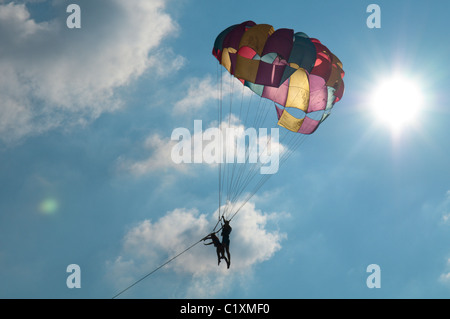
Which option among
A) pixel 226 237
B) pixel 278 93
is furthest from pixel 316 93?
pixel 226 237

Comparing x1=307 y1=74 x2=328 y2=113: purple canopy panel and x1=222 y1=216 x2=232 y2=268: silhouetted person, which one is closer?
x1=222 y1=216 x2=232 y2=268: silhouetted person

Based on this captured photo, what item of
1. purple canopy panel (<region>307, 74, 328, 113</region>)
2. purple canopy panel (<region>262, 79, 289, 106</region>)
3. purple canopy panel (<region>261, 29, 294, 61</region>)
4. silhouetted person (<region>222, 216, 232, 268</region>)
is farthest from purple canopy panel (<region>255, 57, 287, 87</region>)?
silhouetted person (<region>222, 216, 232, 268</region>)

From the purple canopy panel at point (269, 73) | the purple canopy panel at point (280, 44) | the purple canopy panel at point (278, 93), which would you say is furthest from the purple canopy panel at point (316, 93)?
the purple canopy panel at point (280, 44)

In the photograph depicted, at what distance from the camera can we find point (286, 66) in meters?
20.4

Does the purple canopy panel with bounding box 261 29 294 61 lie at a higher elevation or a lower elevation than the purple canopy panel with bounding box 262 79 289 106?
higher

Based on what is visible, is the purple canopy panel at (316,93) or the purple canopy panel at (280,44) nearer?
the purple canopy panel at (280,44)

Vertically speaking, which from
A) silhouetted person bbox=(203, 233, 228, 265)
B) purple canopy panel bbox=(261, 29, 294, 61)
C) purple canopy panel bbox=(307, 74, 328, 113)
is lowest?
silhouetted person bbox=(203, 233, 228, 265)

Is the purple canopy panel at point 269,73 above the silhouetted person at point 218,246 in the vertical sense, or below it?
above

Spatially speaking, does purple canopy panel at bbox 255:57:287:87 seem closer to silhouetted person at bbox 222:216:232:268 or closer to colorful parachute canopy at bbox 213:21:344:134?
colorful parachute canopy at bbox 213:21:344:134

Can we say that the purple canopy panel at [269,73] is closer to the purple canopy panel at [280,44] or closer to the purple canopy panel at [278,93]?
the purple canopy panel at [280,44]

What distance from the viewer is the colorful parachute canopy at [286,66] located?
2022 cm

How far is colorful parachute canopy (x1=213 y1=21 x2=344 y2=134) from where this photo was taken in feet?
66.3
